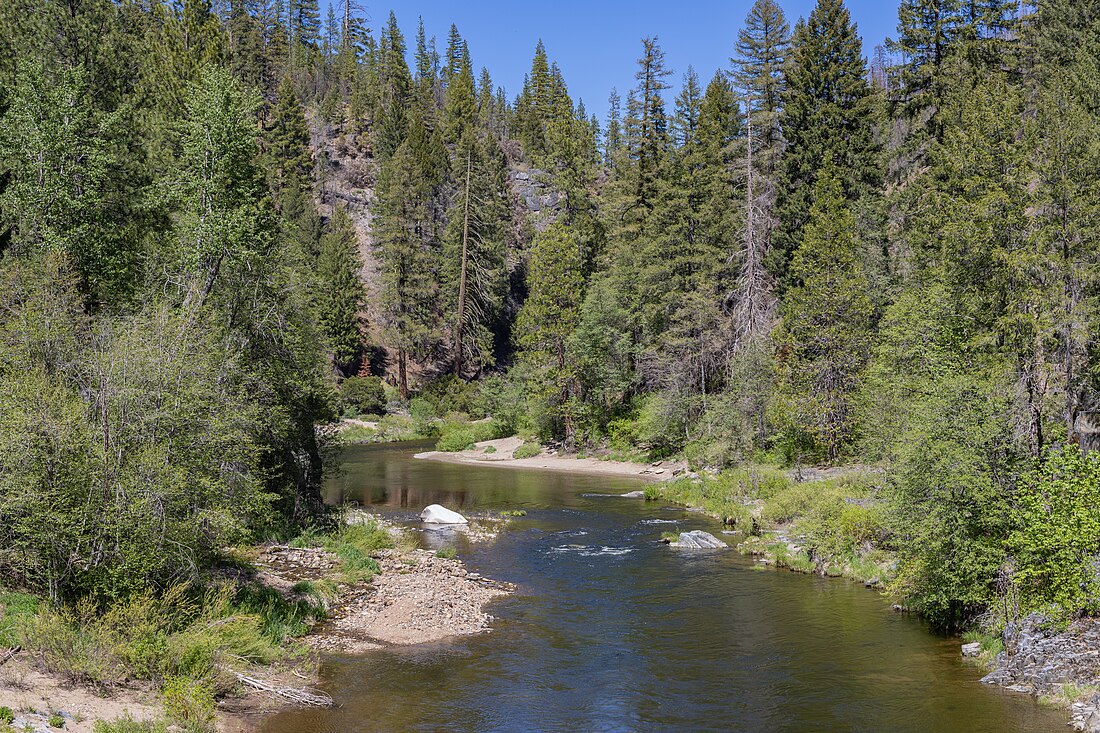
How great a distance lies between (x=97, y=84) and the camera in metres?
25.0

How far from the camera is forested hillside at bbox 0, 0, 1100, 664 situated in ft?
47.5

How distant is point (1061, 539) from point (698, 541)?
13101 millimetres

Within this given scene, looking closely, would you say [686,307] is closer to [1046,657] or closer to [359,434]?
[359,434]

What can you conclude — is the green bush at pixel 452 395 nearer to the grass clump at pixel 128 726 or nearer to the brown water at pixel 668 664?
the brown water at pixel 668 664

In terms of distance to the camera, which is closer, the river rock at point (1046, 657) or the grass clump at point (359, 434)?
the river rock at point (1046, 657)

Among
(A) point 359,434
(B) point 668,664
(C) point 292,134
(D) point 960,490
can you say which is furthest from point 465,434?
(D) point 960,490

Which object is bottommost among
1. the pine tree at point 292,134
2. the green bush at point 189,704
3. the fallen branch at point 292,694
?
the fallen branch at point 292,694

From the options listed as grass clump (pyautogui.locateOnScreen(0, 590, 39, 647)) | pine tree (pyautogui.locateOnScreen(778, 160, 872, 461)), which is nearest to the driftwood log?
grass clump (pyautogui.locateOnScreen(0, 590, 39, 647))

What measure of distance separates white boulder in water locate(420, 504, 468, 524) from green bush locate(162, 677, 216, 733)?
57.9ft

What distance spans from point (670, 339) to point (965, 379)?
30.5 m

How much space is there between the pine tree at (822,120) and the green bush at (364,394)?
116ft

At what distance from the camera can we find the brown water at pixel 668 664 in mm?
13297

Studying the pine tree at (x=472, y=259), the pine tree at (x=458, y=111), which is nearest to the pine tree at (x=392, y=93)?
the pine tree at (x=458, y=111)

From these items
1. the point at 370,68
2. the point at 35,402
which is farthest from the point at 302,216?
the point at 35,402
